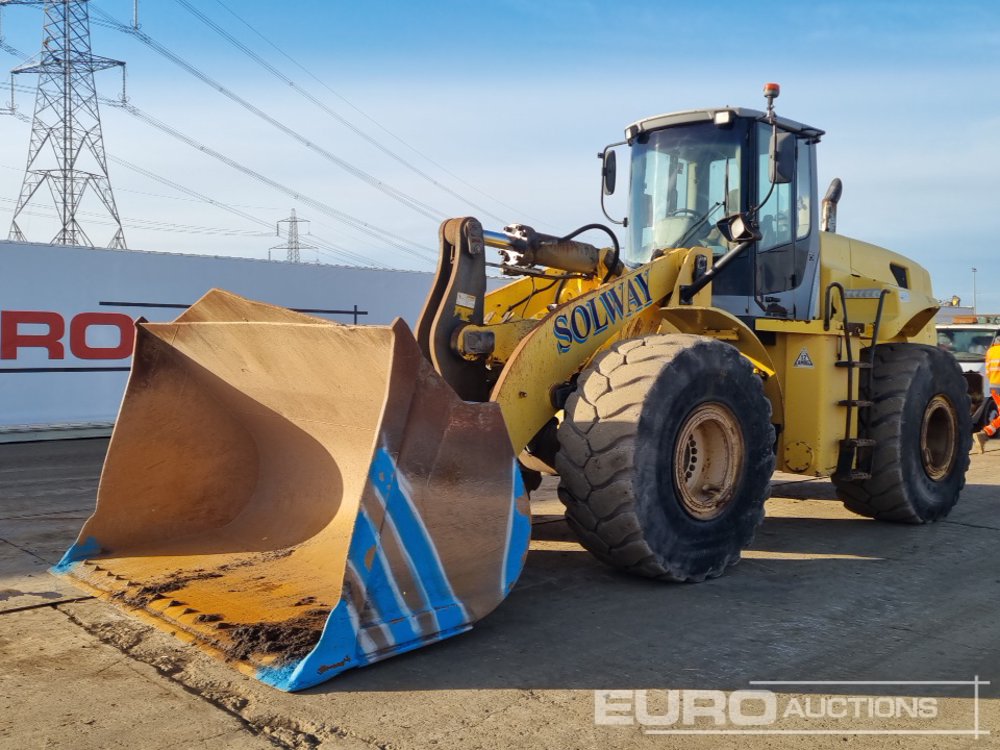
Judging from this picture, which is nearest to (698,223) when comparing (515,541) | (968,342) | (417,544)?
(515,541)

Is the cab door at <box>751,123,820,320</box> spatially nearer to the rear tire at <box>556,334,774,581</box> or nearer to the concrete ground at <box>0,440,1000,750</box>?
the rear tire at <box>556,334,774,581</box>

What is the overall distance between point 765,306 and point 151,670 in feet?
14.7

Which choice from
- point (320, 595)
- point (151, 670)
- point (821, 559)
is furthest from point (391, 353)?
point (821, 559)

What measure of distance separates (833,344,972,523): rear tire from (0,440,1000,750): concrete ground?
1.04 metres

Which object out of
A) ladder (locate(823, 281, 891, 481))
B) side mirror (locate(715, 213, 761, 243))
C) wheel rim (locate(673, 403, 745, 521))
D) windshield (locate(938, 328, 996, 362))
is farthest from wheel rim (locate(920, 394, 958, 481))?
windshield (locate(938, 328, 996, 362))

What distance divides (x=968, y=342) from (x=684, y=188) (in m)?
12.1

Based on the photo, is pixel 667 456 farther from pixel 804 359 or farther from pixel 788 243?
pixel 788 243

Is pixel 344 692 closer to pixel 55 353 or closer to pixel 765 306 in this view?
pixel 765 306

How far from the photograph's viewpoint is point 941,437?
292 inches

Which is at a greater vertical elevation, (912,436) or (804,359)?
(804,359)

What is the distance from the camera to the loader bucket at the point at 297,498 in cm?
371

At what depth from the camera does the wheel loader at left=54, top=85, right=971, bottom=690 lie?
3.90 m

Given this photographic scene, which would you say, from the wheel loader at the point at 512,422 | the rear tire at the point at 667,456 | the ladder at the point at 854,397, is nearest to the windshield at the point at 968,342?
the wheel loader at the point at 512,422

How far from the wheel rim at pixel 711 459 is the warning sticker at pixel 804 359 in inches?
55.0
